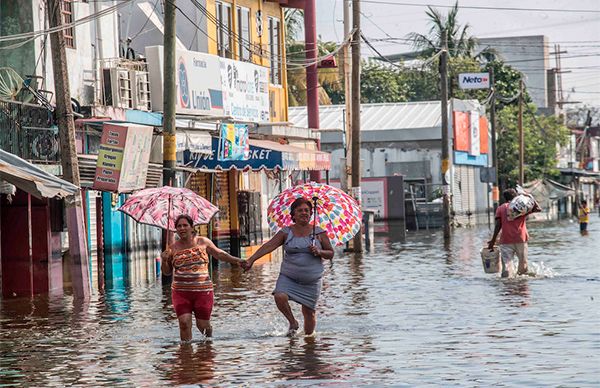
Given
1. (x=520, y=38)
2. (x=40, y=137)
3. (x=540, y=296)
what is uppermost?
(x=520, y=38)

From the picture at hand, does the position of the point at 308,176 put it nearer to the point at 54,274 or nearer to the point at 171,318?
the point at 54,274

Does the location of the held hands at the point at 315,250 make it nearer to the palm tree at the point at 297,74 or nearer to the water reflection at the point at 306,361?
the water reflection at the point at 306,361

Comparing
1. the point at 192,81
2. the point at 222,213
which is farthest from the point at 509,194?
the point at 222,213

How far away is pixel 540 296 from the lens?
2183cm

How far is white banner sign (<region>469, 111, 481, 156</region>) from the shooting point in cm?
7288

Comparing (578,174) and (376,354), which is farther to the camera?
(578,174)

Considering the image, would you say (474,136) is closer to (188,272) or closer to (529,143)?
(529,143)

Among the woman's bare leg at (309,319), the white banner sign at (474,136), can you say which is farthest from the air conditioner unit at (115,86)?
the white banner sign at (474,136)

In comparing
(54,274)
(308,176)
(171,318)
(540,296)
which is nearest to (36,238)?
(54,274)

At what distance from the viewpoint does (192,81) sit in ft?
104

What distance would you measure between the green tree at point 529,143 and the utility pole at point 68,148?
200 feet

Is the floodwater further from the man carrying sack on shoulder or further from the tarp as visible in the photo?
the tarp

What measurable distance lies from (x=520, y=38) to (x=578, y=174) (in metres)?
19.5

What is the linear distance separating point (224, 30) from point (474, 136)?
38.7 m
